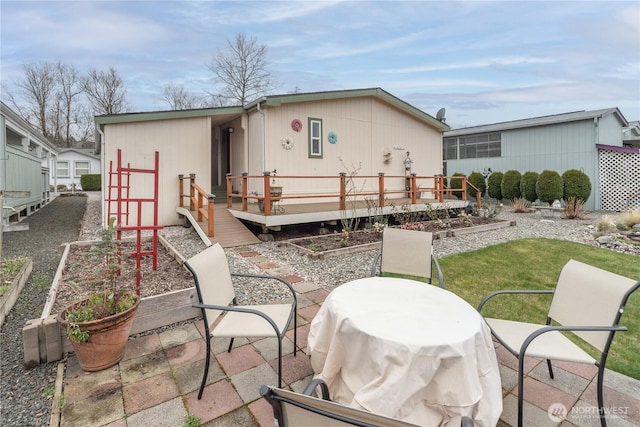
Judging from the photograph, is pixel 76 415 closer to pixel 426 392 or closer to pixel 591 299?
pixel 426 392

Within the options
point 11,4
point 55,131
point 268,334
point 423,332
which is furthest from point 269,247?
point 55,131

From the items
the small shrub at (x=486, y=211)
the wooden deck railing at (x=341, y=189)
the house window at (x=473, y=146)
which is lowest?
the small shrub at (x=486, y=211)

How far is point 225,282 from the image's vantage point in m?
2.56

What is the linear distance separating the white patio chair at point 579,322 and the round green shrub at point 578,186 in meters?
13.3

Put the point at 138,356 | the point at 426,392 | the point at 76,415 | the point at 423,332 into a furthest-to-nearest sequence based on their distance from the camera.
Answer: the point at 138,356
the point at 76,415
the point at 423,332
the point at 426,392

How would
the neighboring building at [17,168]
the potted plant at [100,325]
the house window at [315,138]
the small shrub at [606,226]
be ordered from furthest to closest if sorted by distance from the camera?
the house window at [315,138], the small shrub at [606,226], the neighboring building at [17,168], the potted plant at [100,325]

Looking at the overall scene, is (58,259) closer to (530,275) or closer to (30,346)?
(30,346)

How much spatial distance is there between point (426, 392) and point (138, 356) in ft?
7.49

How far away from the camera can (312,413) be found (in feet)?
3.20

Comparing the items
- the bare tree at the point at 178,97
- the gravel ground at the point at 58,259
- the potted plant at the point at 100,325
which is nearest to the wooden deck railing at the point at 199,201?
the gravel ground at the point at 58,259

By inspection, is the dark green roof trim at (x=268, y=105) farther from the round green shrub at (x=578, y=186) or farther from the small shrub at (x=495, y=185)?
the round green shrub at (x=578, y=186)

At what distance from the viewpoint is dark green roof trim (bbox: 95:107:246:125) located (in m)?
7.54

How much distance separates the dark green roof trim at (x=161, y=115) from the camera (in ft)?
24.7

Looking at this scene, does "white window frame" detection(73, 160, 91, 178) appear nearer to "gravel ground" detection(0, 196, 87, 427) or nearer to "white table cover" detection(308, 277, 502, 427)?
"gravel ground" detection(0, 196, 87, 427)
